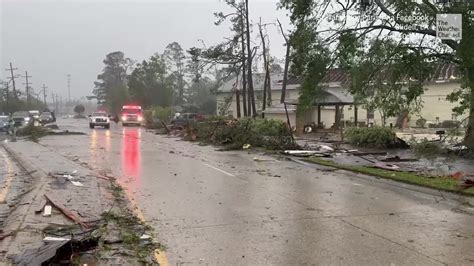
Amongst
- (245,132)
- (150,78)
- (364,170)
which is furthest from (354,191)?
(150,78)

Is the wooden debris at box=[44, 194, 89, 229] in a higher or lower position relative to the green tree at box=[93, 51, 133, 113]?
lower

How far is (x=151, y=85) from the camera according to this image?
93500mm

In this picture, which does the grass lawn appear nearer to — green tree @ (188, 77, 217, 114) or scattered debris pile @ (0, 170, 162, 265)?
scattered debris pile @ (0, 170, 162, 265)

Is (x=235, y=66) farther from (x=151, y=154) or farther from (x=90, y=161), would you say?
(x=90, y=161)

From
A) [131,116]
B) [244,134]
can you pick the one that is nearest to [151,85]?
[131,116]

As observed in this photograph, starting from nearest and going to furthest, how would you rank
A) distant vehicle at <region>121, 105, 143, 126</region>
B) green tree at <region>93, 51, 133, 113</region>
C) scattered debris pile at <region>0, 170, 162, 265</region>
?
1. scattered debris pile at <region>0, 170, 162, 265</region>
2. distant vehicle at <region>121, 105, 143, 126</region>
3. green tree at <region>93, 51, 133, 113</region>

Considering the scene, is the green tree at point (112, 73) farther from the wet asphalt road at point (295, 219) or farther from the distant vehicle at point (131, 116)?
the wet asphalt road at point (295, 219)

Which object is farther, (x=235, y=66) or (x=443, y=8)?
(x=235, y=66)

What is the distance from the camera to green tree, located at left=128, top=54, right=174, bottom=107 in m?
92.8

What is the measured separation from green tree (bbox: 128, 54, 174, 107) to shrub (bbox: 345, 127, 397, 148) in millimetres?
68746

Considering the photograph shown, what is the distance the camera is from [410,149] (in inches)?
949

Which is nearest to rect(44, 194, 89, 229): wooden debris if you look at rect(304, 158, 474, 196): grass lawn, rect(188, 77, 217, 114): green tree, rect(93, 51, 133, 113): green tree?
rect(304, 158, 474, 196): grass lawn

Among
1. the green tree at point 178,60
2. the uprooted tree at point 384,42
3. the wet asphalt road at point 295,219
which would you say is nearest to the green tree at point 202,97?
the green tree at point 178,60

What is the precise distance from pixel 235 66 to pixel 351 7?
1114 inches
